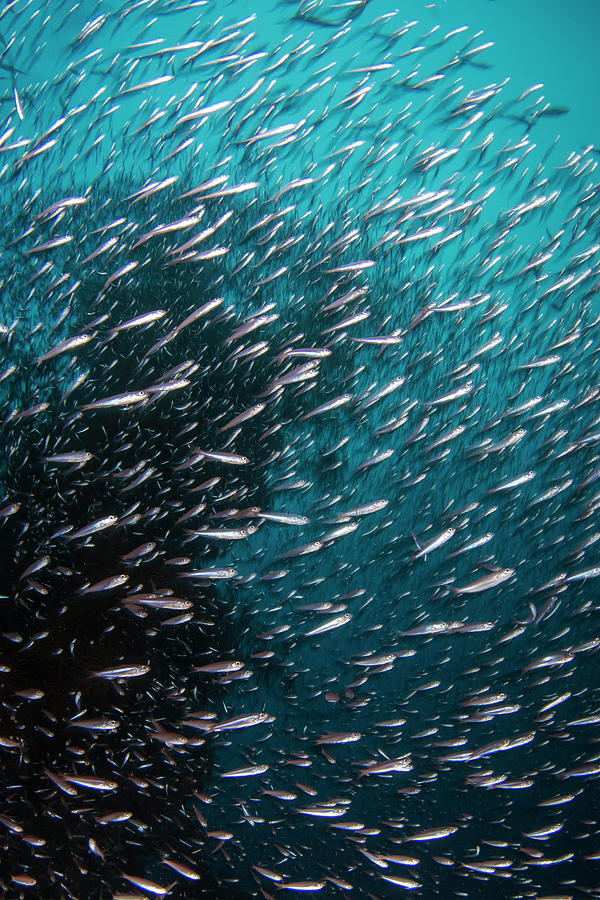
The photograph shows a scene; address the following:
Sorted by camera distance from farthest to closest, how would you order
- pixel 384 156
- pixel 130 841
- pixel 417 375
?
1. pixel 417 375
2. pixel 384 156
3. pixel 130 841

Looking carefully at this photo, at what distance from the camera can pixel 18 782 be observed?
4.22 meters

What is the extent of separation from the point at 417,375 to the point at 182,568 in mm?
6366

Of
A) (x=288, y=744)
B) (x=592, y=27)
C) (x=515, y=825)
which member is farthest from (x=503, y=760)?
(x=592, y=27)

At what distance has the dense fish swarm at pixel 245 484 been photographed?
4.79 meters

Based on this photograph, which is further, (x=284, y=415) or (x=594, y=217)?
(x=284, y=415)

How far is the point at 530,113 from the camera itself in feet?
27.6

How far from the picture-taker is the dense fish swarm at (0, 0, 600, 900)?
189 inches

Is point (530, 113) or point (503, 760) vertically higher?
point (530, 113)

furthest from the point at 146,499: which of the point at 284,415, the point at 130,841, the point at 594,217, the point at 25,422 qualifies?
the point at 594,217

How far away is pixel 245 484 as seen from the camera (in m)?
8.59

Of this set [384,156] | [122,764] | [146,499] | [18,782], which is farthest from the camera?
[384,156]

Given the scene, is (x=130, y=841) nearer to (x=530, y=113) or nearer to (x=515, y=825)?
(x=515, y=825)

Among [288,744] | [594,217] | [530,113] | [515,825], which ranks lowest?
[515,825]

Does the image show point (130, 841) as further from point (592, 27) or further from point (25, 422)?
point (592, 27)
